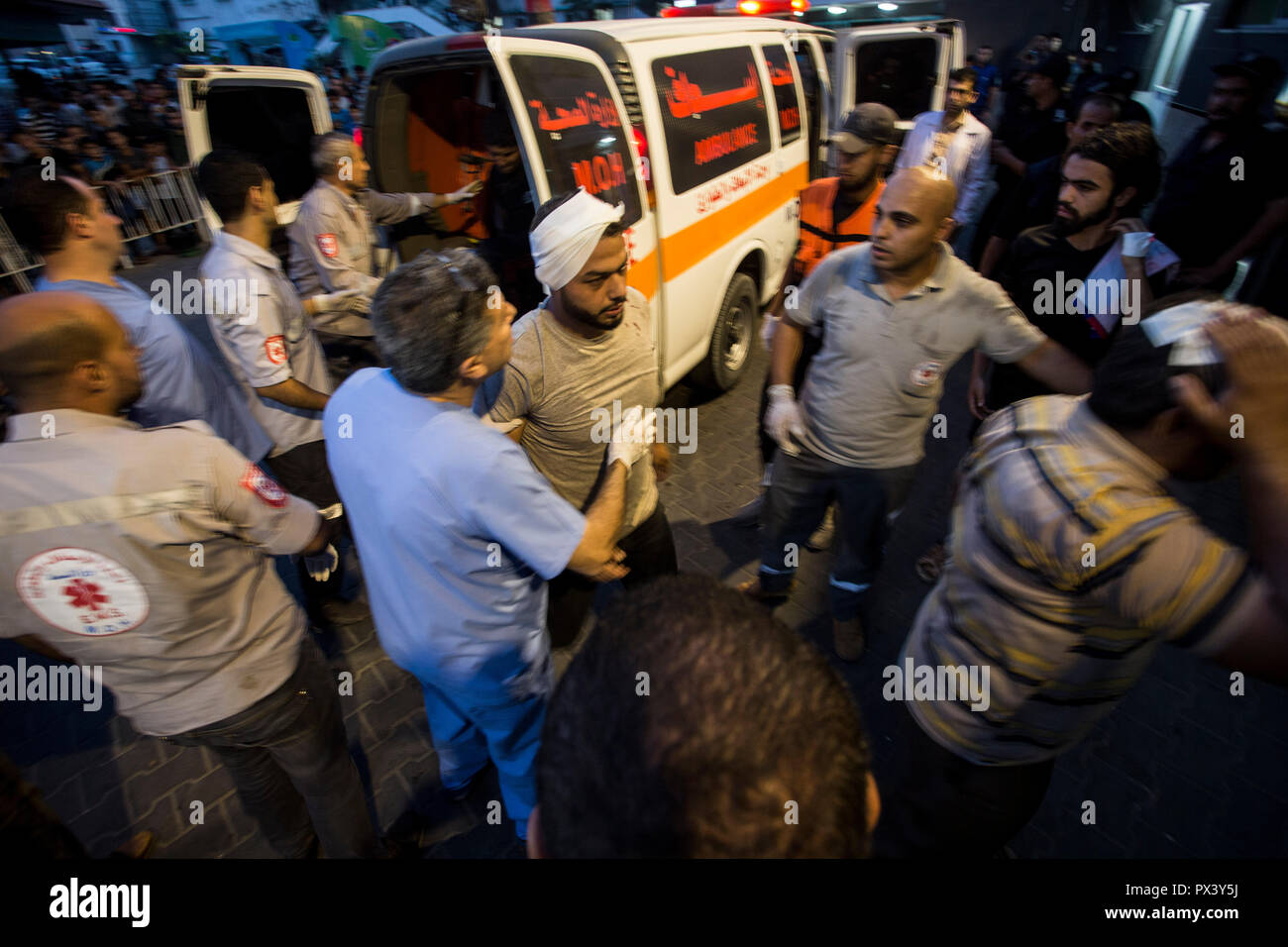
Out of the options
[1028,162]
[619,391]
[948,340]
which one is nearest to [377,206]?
[619,391]

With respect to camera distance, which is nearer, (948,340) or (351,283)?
(948,340)

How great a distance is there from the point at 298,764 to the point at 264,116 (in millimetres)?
5767

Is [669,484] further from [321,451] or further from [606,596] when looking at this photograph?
[321,451]

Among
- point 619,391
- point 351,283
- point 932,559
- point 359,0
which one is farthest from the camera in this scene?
point 359,0

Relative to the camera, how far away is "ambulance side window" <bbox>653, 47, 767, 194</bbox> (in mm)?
3797

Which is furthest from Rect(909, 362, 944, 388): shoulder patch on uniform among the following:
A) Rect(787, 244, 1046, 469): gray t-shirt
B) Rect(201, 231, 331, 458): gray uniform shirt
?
Rect(201, 231, 331, 458): gray uniform shirt

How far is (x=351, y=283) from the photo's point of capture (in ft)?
13.4

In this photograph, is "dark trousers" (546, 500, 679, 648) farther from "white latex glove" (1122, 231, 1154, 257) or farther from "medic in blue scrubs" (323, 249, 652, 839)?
"white latex glove" (1122, 231, 1154, 257)

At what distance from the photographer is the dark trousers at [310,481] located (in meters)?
3.02

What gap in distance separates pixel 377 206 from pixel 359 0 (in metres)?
39.5

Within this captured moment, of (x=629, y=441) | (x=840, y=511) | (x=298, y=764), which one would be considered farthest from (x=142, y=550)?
(x=840, y=511)

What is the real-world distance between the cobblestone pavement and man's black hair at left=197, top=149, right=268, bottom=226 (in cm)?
222
